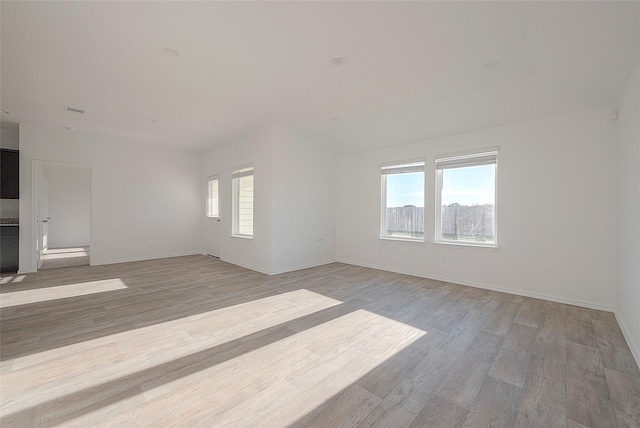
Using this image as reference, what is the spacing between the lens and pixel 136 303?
3.32m

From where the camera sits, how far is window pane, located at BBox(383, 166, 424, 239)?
496cm

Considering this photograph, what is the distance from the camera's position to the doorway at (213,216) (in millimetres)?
6770

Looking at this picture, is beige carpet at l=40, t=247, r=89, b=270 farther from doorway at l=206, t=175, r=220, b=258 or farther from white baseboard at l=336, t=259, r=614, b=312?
white baseboard at l=336, t=259, r=614, b=312

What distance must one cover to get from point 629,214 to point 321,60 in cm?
345

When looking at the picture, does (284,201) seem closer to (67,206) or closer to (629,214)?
(629,214)

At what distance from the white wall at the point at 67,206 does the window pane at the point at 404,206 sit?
8.81 metres

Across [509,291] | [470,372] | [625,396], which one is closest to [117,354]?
[470,372]

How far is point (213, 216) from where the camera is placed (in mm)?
7023

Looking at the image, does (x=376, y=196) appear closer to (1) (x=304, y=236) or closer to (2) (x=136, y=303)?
(1) (x=304, y=236)

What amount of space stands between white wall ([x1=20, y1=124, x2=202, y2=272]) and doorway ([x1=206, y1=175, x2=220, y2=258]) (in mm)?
414

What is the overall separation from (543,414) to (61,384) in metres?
3.11

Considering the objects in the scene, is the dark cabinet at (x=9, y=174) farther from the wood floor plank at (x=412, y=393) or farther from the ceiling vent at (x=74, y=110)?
the wood floor plank at (x=412, y=393)

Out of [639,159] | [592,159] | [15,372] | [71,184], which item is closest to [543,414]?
[639,159]

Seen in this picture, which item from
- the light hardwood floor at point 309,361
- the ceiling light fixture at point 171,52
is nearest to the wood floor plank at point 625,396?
the light hardwood floor at point 309,361
